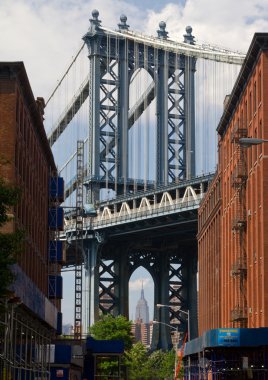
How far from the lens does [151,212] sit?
137 m

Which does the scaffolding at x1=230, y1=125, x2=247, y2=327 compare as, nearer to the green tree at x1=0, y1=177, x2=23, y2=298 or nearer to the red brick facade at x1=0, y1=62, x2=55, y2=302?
the red brick facade at x1=0, y1=62, x2=55, y2=302

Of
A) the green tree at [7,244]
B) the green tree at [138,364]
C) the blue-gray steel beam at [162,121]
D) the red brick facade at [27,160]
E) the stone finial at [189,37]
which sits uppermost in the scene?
the stone finial at [189,37]

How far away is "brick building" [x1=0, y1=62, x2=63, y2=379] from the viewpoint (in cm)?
4706

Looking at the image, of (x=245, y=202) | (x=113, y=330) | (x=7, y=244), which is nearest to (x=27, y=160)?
(x=245, y=202)

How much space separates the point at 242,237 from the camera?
77875 mm

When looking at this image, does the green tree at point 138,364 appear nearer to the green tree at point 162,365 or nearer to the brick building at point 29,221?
the green tree at point 162,365

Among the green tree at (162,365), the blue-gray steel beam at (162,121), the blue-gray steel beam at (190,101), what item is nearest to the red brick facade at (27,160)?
the green tree at (162,365)

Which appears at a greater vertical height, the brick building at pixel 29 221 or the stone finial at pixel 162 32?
the stone finial at pixel 162 32

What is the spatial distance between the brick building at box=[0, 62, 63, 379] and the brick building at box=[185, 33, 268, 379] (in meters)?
10.7

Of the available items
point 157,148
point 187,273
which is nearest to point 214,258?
point 157,148

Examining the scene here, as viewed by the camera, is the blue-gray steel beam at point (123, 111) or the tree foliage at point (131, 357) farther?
the blue-gray steel beam at point (123, 111)

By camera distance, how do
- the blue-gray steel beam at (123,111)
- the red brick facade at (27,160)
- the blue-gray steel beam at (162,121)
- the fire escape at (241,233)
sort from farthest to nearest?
the blue-gray steel beam at (123,111), the blue-gray steel beam at (162,121), the fire escape at (241,233), the red brick facade at (27,160)

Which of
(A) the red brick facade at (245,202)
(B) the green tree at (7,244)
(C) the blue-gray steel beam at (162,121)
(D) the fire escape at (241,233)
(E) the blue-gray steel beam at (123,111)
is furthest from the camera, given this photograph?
(E) the blue-gray steel beam at (123,111)

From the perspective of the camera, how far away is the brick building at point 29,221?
47.1 metres
